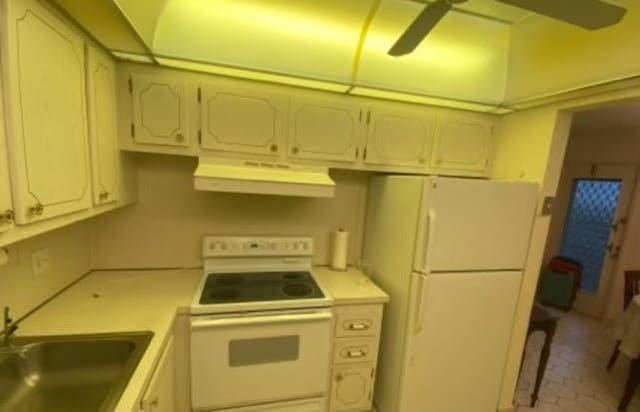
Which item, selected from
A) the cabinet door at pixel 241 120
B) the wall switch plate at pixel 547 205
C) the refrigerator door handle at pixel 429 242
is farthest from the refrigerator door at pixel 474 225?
the cabinet door at pixel 241 120

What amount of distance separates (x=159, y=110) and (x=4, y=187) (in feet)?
3.20

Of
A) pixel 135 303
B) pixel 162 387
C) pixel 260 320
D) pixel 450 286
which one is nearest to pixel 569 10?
pixel 450 286

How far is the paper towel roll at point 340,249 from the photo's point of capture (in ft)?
7.38

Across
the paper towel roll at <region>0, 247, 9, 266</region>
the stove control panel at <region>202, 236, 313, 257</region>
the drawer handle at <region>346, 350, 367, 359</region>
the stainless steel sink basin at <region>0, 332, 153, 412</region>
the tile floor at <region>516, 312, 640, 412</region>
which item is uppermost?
the paper towel roll at <region>0, 247, 9, 266</region>

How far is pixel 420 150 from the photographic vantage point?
214 cm

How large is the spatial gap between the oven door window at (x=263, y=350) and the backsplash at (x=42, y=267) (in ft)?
3.05

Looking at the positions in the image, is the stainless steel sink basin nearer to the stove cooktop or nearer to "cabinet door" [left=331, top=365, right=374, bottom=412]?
the stove cooktop

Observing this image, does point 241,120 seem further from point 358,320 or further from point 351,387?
point 351,387

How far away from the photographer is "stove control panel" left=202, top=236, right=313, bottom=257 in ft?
6.68

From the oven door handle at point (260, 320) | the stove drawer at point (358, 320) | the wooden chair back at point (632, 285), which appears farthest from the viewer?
the wooden chair back at point (632, 285)

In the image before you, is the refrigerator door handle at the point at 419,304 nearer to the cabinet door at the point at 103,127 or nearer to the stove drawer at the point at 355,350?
the stove drawer at the point at 355,350

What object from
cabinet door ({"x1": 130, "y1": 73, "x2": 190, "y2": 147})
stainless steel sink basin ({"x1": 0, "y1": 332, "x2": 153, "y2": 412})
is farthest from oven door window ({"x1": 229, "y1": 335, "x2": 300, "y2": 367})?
cabinet door ({"x1": 130, "y1": 73, "x2": 190, "y2": 147})

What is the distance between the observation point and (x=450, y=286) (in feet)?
5.83

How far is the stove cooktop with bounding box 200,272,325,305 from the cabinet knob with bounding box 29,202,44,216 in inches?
33.0
